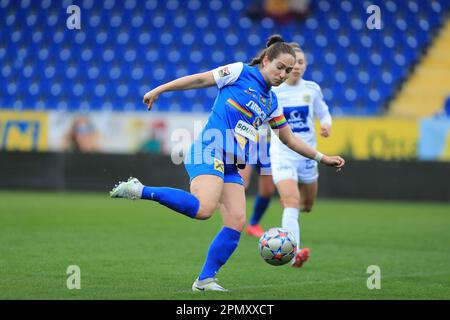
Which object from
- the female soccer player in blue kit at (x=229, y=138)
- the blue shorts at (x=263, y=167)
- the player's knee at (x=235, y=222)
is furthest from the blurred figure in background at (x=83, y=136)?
the player's knee at (x=235, y=222)

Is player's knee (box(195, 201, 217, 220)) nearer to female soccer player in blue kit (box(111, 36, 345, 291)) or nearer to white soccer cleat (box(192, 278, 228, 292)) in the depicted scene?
female soccer player in blue kit (box(111, 36, 345, 291))

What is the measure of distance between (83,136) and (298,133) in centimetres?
1009

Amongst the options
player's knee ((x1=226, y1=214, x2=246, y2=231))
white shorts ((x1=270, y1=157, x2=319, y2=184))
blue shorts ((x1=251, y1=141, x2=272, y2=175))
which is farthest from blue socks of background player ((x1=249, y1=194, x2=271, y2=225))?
player's knee ((x1=226, y1=214, x2=246, y2=231))

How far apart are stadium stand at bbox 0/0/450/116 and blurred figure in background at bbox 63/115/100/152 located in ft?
6.37

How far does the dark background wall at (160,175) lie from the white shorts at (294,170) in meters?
8.37

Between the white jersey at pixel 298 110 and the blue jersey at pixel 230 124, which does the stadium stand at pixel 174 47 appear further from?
the blue jersey at pixel 230 124

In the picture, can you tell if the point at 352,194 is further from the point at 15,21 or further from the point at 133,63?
the point at 15,21

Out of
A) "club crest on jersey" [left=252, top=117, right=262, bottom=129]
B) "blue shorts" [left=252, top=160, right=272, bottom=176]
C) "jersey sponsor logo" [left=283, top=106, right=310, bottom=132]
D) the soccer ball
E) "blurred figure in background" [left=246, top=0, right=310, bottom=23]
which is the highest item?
"blurred figure in background" [left=246, top=0, right=310, bottom=23]

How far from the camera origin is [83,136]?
18969 mm

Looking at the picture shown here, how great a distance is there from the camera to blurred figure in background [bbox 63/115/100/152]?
18969 mm

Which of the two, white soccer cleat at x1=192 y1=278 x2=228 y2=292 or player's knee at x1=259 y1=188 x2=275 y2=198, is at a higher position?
player's knee at x1=259 y1=188 x2=275 y2=198

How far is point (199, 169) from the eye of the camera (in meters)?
6.66

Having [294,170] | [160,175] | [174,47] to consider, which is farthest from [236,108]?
[174,47]
